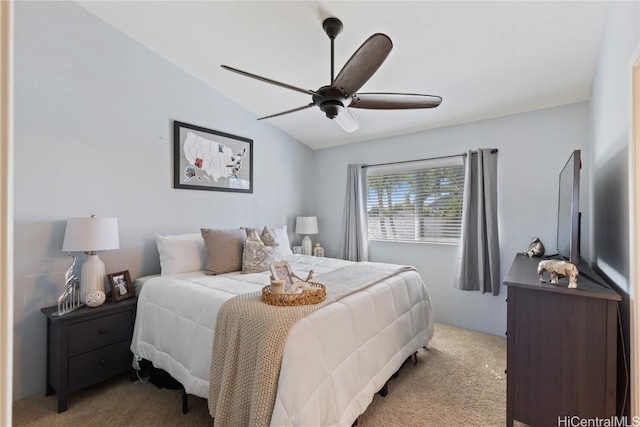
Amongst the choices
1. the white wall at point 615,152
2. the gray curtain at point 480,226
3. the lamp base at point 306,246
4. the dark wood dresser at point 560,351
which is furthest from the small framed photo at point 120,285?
the gray curtain at point 480,226

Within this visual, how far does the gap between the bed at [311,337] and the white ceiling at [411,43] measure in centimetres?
173

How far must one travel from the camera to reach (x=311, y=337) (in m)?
1.43

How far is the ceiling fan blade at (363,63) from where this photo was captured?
1.49 m

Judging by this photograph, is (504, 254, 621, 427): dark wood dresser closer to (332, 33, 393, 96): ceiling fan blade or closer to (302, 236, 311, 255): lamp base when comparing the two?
(332, 33, 393, 96): ceiling fan blade

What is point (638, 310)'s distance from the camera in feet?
3.87

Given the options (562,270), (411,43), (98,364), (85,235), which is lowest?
(98,364)

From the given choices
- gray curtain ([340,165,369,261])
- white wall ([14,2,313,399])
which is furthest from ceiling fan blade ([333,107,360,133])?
white wall ([14,2,313,399])

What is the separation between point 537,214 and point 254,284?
2687 millimetres

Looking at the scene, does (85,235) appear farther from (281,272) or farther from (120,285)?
(281,272)

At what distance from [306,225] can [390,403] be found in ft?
8.04

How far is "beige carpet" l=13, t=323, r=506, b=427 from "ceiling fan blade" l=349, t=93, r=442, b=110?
2.00 meters

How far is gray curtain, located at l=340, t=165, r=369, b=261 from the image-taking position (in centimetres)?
392

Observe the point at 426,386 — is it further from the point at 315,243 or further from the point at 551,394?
the point at 315,243

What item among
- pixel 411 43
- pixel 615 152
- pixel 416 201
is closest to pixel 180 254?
pixel 411 43
